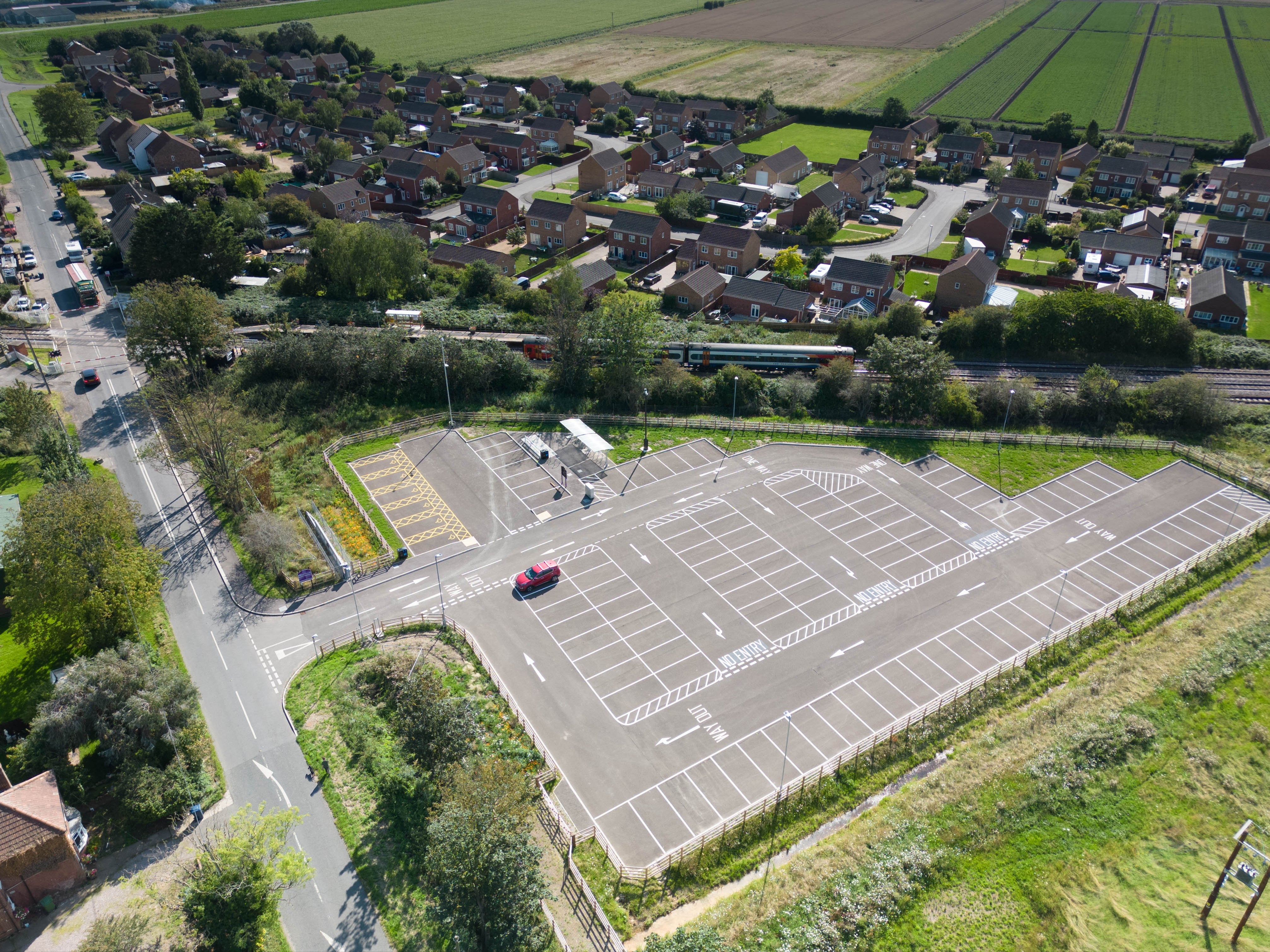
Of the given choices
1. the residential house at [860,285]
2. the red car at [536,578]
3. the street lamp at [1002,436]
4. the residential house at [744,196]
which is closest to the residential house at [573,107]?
the residential house at [744,196]

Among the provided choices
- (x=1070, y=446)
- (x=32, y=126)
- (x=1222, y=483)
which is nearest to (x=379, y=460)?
(x=1070, y=446)

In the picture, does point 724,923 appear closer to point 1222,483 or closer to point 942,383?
point 942,383

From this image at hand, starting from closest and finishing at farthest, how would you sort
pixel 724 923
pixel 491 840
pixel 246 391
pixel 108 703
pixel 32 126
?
1. pixel 491 840
2. pixel 724 923
3. pixel 108 703
4. pixel 246 391
5. pixel 32 126

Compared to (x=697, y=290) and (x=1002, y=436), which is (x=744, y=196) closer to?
(x=697, y=290)

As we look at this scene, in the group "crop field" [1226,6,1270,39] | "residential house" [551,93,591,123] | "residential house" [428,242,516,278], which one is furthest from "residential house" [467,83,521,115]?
"crop field" [1226,6,1270,39]

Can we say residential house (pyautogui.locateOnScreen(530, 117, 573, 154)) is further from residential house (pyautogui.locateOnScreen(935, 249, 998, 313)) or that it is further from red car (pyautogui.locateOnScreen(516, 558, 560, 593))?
red car (pyautogui.locateOnScreen(516, 558, 560, 593))

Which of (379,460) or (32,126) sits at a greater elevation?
(32,126)
